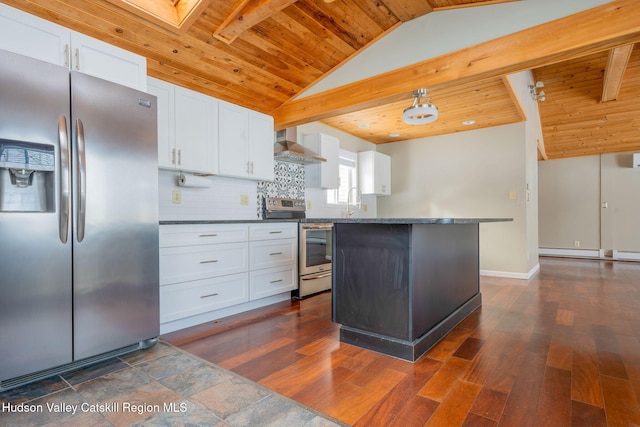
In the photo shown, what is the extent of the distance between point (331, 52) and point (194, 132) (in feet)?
5.33

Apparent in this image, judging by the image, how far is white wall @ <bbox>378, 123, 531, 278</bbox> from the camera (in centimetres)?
488

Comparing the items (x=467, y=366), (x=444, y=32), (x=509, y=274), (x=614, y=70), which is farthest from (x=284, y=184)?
(x=614, y=70)

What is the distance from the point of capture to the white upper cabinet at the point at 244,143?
3.28 m

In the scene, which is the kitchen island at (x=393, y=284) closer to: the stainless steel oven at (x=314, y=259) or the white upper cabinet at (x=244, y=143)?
the stainless steel oven at (x=314, y=259)

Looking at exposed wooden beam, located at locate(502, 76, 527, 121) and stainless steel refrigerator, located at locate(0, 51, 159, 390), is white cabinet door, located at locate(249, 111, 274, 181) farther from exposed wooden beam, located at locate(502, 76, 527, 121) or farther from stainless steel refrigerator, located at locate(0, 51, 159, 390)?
exposed wooden beam, located at locate(502, 76, 527, 121)

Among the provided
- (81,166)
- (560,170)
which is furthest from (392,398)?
(560,170)

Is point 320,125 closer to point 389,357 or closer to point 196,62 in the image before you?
point 196,62

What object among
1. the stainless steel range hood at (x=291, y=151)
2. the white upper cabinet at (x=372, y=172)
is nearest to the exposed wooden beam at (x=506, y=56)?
the stainless steel range hood at (x=291, y=151)

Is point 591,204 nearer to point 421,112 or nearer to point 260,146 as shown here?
point 421,112

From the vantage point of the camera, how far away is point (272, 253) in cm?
332

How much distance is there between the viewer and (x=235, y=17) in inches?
102

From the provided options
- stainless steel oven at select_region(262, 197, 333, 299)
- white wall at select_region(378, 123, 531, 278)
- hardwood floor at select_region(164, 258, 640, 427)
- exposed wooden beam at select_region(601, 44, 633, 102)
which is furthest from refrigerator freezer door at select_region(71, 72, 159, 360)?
white wall at select_region(378, 123, 531, 278)

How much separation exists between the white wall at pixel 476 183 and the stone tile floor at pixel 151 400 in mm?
4470

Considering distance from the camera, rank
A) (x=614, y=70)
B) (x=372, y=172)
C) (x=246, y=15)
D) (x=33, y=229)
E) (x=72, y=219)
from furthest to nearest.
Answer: (x=372, y=172)
(x=614, y=70)
(x=246, y=15)
(x=72, y=219)
(x=33, y=229)
